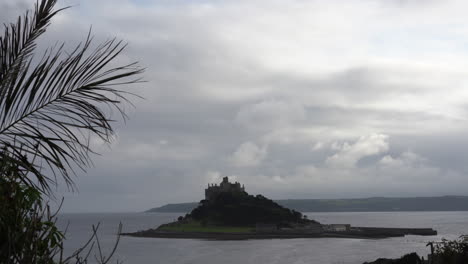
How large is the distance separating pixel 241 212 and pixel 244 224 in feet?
11.4

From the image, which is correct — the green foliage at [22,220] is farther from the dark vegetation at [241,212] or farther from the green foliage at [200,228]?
the dark vegetation at [241,212]

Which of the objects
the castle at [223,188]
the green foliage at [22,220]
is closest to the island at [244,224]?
the castle at [223,188]

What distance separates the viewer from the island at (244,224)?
133625 millimetres

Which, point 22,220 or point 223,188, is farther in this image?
point 223,188

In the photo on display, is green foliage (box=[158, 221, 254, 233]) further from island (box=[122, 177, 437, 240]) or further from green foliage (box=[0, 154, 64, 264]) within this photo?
green foliage (box=[0, 154, 64, 264])

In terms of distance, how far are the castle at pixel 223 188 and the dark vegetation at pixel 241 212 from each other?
2640 mm

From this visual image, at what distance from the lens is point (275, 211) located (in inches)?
5856

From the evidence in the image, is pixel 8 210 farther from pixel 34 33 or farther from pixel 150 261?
pixel 150 261

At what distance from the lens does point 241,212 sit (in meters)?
145

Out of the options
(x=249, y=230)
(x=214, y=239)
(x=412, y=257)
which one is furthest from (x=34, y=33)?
(x=249, y=230)

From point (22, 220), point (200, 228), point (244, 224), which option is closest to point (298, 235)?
point (244, 224)

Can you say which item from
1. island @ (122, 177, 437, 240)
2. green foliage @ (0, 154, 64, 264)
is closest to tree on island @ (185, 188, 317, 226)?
island @ (122, 177, 437, 240)

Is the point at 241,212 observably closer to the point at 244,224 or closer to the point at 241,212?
the point at 241,212

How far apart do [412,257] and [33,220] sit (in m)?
30.7
